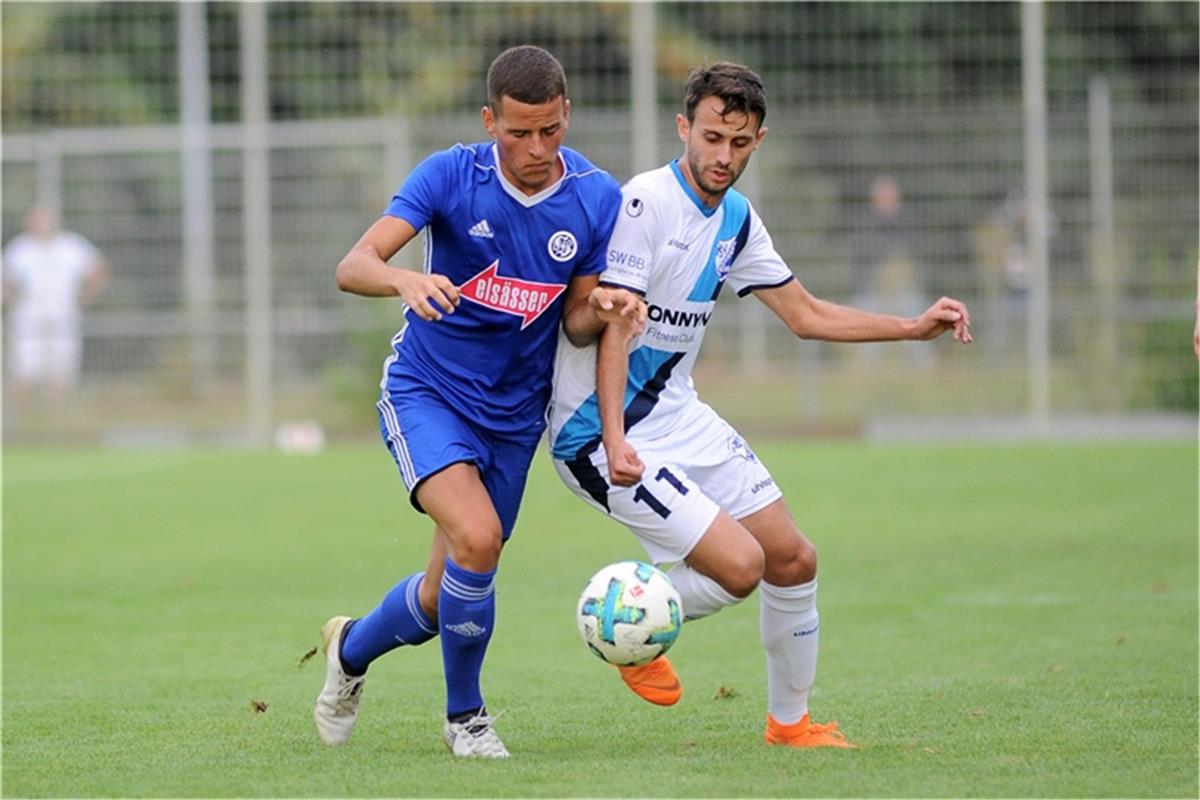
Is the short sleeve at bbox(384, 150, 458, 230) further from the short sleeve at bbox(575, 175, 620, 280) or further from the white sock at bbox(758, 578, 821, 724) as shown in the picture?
the white sock at bbox(758, 578, 821, 724)

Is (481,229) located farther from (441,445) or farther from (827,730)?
(827,730)

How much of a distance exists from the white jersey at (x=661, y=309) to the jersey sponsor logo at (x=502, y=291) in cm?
24

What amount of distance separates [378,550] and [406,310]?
21.2ft

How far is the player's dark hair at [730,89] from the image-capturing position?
6.37 m

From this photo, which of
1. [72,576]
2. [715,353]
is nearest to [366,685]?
[72,576]

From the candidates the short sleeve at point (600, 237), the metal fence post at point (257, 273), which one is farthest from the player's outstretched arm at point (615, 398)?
the metal fence post at point (257, 273)

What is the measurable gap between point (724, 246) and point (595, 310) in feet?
2.22

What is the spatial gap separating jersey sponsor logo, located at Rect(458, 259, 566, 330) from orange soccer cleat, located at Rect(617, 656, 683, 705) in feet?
4.08

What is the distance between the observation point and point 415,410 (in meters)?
6.41

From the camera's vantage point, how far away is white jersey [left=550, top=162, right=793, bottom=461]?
657cm

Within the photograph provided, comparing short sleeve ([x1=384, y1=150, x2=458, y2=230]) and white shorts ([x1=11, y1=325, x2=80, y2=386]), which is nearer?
short sleeve ([x1=384, y1=150, x2=458, y2=230])

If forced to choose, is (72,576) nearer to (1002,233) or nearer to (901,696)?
(901,696)

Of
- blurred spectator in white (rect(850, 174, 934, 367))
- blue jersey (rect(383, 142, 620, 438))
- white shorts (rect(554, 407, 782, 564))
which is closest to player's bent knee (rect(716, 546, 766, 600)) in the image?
white shorts (rect(554, 407, 782, 564))

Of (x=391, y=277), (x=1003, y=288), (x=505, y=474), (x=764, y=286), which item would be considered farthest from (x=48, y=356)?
(x=391, y=277)
